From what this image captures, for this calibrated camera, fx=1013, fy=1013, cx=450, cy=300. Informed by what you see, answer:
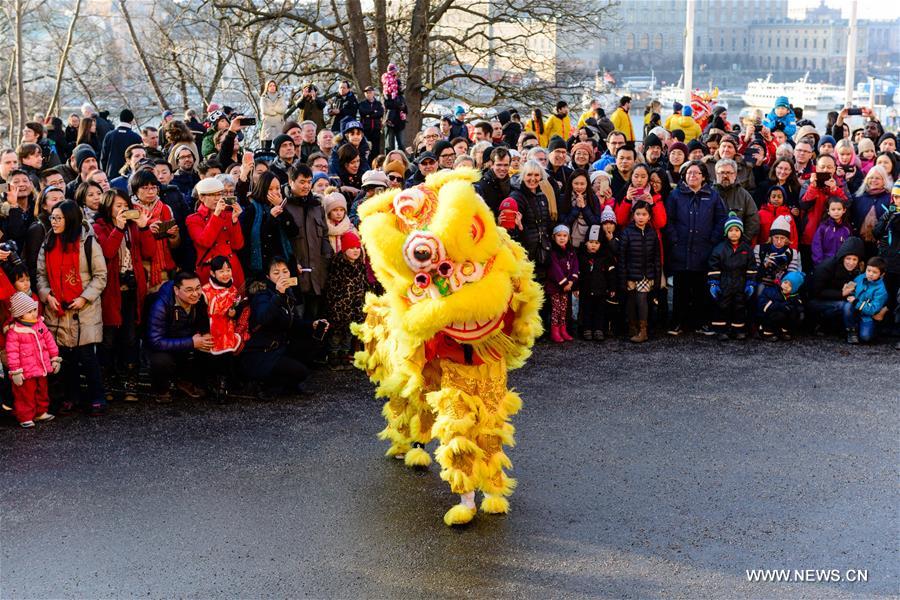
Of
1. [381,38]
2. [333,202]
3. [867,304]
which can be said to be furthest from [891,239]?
[381,38]

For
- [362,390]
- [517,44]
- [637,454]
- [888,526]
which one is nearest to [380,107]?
[517,44]

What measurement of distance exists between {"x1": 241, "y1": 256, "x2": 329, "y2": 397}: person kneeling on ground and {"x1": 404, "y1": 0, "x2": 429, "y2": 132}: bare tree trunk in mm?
11450

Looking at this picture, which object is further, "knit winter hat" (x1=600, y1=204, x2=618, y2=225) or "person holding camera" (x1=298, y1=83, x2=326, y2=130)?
"person holding camera" (x1=298, y1=83, x2=326, y2=130)

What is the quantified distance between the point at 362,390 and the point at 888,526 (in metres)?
4.32

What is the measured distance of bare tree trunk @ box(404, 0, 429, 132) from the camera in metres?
19.3

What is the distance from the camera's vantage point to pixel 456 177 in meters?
6.15

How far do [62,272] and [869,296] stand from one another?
7.50 metres

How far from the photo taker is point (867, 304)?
10.0 m

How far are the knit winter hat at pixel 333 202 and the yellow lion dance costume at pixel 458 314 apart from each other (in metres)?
3.02

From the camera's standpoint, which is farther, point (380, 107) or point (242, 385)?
point (380, 107)

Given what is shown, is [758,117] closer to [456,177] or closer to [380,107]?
[380,107]

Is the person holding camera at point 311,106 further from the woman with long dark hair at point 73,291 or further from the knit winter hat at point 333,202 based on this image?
the woman with long dark hair at point 73,291

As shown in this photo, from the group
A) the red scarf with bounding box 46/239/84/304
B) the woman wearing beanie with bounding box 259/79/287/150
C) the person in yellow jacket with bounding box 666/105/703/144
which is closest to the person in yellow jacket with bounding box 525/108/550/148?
the person in yellow jacket with bounding box 666/105/703/144

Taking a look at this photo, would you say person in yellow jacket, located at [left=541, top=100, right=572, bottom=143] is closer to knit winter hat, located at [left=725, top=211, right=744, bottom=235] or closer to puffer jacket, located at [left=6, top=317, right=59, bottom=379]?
knit winter hat, located at [left=725, top=211, right=744, bottom=235]
